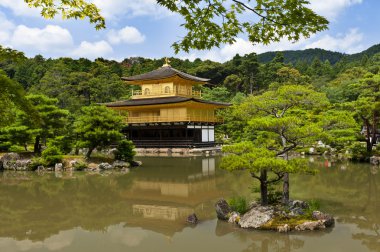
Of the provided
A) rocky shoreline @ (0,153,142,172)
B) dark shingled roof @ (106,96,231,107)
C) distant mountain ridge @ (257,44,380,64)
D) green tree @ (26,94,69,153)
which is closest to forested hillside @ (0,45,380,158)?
green tree @ (26,94,69,153)

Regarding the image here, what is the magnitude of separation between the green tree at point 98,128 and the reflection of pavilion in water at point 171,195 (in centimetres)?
277

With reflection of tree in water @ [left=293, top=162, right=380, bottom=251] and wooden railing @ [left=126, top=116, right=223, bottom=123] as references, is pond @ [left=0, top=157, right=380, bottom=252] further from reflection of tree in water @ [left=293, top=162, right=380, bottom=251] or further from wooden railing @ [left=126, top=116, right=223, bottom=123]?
wooden railing @ [left=126, top=116, right=223, bottom=123]

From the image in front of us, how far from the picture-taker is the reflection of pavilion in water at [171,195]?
9.28m

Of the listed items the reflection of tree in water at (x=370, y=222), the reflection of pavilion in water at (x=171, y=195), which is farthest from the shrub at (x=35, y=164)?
the reflection of tree in water at (x=370, y=222)

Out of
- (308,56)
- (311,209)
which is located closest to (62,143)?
(311,209)

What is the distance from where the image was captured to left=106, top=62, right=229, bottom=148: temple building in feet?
101

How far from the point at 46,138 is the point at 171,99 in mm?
12904

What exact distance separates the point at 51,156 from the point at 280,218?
563 inches

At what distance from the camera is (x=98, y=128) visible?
1931cm

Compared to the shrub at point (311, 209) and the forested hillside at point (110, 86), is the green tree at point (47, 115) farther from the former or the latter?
the shrub at point (311, 209)

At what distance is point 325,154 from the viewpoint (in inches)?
1038

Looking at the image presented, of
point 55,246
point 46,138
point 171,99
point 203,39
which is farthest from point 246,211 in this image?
point 171,99

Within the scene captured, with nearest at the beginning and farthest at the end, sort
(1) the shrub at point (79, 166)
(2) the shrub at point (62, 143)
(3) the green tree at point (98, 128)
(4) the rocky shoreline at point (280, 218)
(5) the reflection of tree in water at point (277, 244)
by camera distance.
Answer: (5) the reflection of tree in water at point (277, 244), (4) the rocky shoreline at point (280, 218), (1) the shrub at point (79, 166), (3) the green tree at point (98, 128), (2) the shrub at point (62, 143)

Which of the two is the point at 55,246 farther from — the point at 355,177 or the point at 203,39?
the point at 355,177
